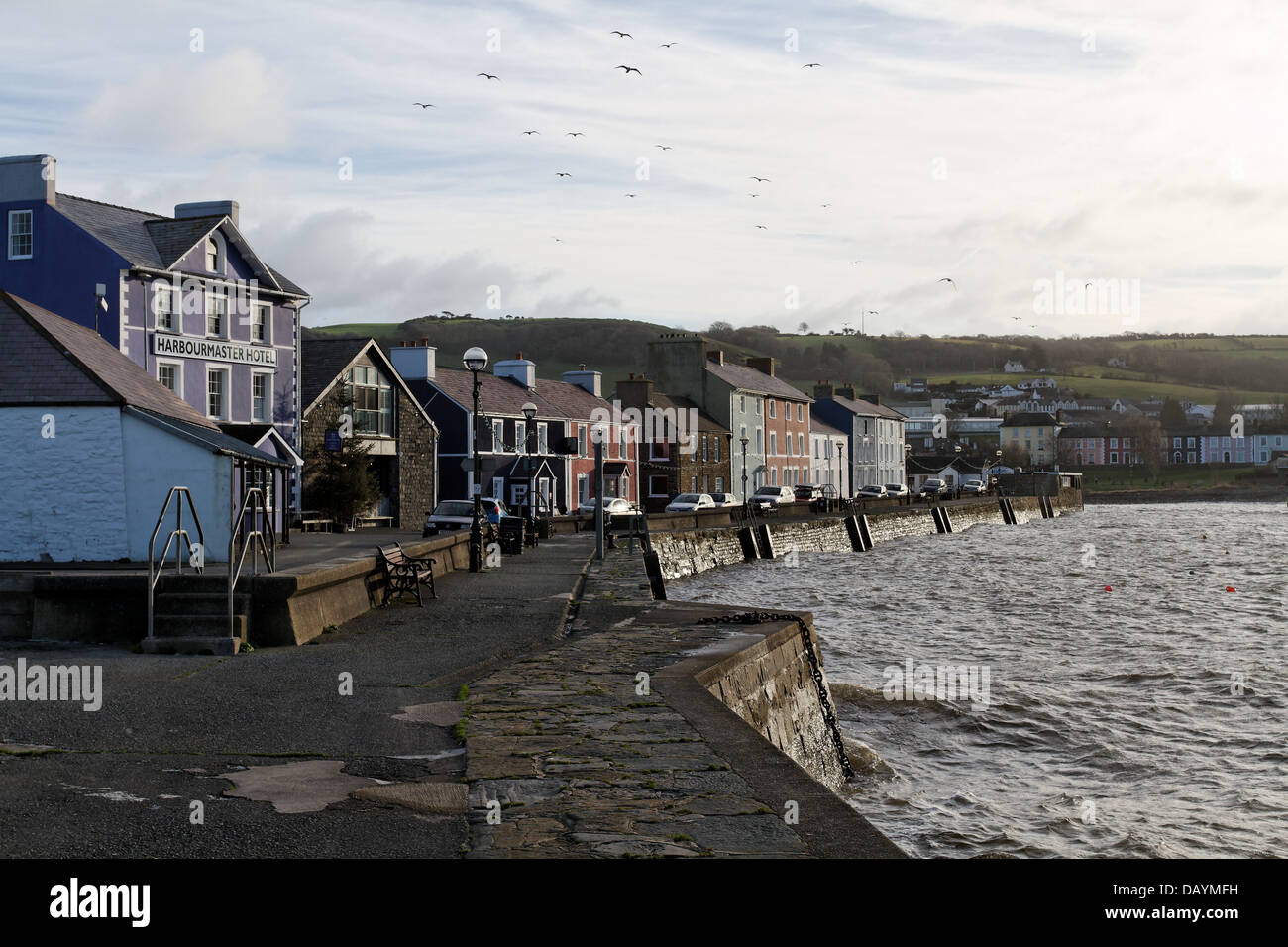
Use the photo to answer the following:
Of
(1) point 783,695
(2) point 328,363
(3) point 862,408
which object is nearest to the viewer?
(1) point 783,695

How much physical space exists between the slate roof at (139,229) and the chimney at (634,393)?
3337cm

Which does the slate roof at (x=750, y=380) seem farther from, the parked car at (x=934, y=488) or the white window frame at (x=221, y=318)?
the white window frame at (x=221, y=318)

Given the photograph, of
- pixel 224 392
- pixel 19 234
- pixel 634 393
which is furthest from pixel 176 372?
pixel 634 393

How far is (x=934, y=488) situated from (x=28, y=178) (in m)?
97.3

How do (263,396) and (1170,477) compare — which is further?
(1170,477)

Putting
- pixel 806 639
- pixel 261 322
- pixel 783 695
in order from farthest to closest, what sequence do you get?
pixel 261 322
pixel 806 639
pixel 783 695

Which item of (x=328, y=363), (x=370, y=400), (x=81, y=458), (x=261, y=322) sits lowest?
(x=81, y=458)

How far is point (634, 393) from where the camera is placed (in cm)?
7281

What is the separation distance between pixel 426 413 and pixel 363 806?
49846 mm

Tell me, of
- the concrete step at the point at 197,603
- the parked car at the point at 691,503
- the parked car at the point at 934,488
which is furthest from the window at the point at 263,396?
the parked car at the point at 934,488

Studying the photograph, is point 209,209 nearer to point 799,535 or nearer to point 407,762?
point 799,535

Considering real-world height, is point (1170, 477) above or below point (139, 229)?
below

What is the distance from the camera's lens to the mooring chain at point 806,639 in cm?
1522
